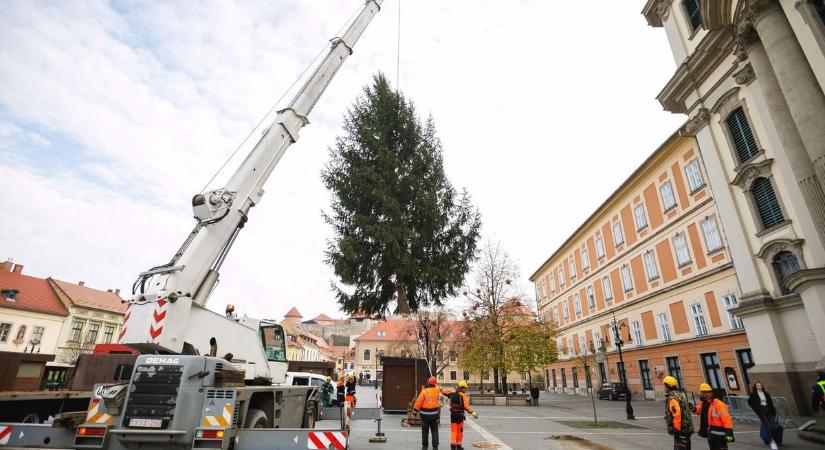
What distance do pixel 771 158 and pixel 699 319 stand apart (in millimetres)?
13165

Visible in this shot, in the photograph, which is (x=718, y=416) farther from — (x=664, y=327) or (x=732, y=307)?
(x=664, y=327)

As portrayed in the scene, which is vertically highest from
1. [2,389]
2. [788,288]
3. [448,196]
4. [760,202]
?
[448,196]

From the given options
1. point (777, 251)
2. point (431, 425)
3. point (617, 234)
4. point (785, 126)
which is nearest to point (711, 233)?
point (777, 251)

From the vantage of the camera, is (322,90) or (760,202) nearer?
(322,90)

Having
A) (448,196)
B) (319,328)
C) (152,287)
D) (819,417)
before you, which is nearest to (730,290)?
(819,417)

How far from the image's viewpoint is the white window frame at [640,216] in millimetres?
28219

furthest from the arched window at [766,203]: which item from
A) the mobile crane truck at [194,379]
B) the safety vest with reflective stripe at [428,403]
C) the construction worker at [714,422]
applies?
the mobile crane truck at [194,379]

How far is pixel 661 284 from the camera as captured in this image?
26.2 metres

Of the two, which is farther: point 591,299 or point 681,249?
point 591,299

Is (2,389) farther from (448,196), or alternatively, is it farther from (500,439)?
(448,196)

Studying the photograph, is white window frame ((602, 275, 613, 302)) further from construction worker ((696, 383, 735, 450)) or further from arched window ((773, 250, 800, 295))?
construction worker ((696, 383, 735, 450))

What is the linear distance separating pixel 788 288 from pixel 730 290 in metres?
9.66

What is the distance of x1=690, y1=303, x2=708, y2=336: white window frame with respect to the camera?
22.2 meters

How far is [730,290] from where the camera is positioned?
20.2 metres
